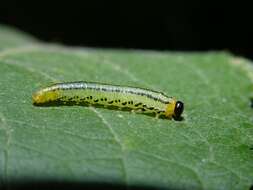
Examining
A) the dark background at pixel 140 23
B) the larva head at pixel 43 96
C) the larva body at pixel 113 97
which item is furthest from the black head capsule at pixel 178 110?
the dark background at pixel 140 23

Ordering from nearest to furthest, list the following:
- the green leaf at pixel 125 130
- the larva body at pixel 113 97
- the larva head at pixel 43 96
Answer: the green leaf at pixel 125 130
the larva head at pixel 43 96
the larva body at pixel 113 97

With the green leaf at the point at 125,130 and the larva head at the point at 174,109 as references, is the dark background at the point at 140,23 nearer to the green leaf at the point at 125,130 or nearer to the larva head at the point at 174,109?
the green leaf at the point at 125,130

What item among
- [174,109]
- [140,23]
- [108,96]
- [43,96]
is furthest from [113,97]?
[140,23]

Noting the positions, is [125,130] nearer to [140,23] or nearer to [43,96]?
[43,96]

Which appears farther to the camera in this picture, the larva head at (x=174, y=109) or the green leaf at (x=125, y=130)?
the larva head at (x=174, y=109)

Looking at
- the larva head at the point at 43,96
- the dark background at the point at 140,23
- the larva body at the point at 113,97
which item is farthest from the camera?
the dark background at the point at 140,23

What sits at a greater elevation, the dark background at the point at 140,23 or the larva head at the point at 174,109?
the dark background at the point at 140,23

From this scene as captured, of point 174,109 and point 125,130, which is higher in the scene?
point 174,109
